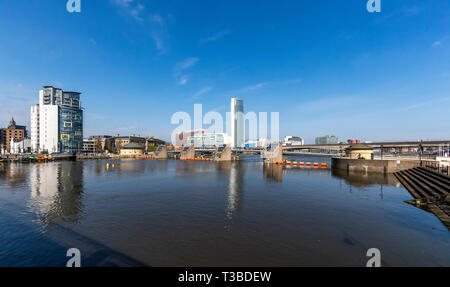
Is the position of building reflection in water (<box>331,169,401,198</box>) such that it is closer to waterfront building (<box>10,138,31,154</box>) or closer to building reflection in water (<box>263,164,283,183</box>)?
building reflection in water (<box>263,164,283,183</box>)

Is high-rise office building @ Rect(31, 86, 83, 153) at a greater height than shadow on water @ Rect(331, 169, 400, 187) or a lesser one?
greater

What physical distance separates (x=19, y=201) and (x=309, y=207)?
37.6m

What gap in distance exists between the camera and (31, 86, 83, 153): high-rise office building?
156625 millimetres

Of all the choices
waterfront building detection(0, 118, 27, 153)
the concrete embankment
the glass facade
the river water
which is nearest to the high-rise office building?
the glass facade

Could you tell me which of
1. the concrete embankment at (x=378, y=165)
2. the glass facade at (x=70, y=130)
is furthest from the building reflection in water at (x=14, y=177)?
the glass facade at (x=70, y=130)

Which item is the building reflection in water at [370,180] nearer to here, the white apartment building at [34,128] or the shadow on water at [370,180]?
the shadow on water at [370,180]

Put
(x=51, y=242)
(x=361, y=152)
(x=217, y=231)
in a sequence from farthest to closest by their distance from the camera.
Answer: (x=361, y=152)
(x=217, y=231)
(x=51, y=242)

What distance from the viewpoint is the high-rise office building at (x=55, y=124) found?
514 feet

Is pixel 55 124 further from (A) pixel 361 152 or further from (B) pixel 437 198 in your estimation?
(B) pixel 437 198

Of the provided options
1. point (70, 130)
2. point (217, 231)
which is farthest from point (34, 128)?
point (217, 231)

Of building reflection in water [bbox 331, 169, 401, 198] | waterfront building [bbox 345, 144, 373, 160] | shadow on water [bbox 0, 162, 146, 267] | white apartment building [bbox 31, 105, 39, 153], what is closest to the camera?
shadow on water [bbox 0, 162, 146, 267]

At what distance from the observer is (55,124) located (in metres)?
158
